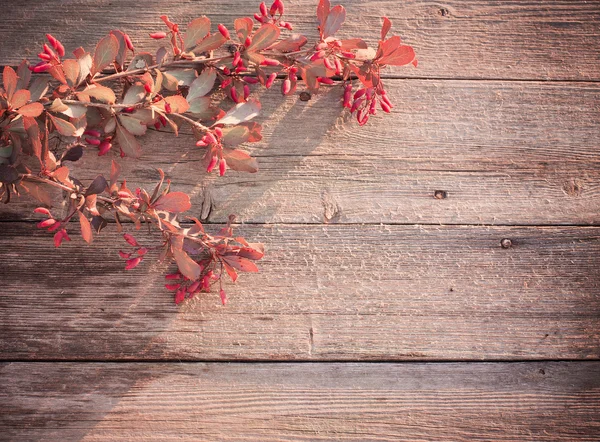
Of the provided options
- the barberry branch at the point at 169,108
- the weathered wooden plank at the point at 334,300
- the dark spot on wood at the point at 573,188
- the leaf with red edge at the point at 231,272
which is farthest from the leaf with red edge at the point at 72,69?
the dark spot on wood at the point at 573,188

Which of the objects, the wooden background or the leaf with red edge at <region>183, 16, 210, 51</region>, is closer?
the leaf with red edge at <region>183, 16, 210, 51</region>

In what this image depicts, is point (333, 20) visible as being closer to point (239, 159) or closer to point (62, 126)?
point (239, 159)

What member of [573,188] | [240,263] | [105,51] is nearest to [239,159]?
[240,263]

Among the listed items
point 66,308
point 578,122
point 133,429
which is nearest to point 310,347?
point 133,429

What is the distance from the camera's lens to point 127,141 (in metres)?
1.00

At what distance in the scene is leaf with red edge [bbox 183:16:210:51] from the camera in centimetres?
97

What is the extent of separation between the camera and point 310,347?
111 centimetres

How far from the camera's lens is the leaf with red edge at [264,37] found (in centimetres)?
96

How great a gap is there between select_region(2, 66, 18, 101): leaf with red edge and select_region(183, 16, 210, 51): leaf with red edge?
0.31 m

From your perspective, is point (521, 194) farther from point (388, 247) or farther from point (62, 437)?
point (62, 437)

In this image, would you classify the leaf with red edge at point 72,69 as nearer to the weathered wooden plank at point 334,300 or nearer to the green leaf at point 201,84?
the green leaf at point 201,84

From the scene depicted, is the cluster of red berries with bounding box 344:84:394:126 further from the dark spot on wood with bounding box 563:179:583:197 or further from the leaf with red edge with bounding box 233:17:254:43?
the dark spot on wood with bounding box 563:179:583:197

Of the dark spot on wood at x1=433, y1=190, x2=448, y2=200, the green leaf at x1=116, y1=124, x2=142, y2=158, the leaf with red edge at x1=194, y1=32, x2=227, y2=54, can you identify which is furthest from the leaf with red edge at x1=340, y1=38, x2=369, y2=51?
the green leaf at x1=116, y1=124, x2=142, y2=158

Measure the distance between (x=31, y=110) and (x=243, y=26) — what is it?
424 mm
